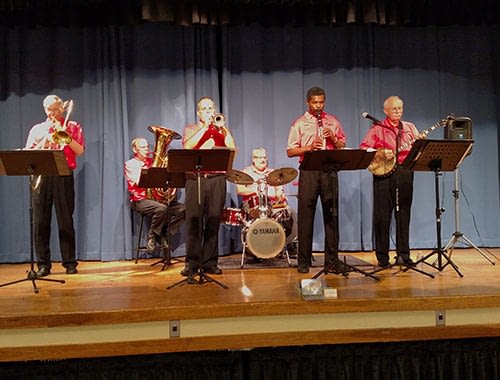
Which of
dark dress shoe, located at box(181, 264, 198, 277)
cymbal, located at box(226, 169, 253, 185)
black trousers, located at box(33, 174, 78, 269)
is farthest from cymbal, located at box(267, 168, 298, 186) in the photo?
black trousers, located at box(33, 174, 78, 269)

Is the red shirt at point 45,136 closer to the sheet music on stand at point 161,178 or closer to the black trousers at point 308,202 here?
the sheet music on stand at point 161,178

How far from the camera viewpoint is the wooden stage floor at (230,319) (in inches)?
139

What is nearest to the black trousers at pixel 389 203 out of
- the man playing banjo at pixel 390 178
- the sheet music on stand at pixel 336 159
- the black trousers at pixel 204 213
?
the man playing banjo at pixel 390 178

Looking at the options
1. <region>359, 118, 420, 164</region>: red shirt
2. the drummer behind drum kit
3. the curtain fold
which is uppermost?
<region>359, 118, 420, 164</region>: red shirt

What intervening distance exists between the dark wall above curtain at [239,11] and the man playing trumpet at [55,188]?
4.81ft

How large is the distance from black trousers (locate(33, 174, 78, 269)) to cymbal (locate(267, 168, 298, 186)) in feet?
6.96

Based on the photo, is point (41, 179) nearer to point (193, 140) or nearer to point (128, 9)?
point (193, 140)

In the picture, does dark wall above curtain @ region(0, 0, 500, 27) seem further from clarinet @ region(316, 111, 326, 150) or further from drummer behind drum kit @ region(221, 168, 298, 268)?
drummer behind drum kit @ region(221, 168, 298, 268)

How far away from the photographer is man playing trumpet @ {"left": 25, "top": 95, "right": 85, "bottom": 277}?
5.40 m

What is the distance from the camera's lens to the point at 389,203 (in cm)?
572

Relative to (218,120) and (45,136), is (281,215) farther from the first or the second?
(45,136)

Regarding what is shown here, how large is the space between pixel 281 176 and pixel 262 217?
0.50m

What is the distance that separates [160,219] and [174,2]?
8.35 feet

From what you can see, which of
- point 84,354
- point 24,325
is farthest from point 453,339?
point 24,325
